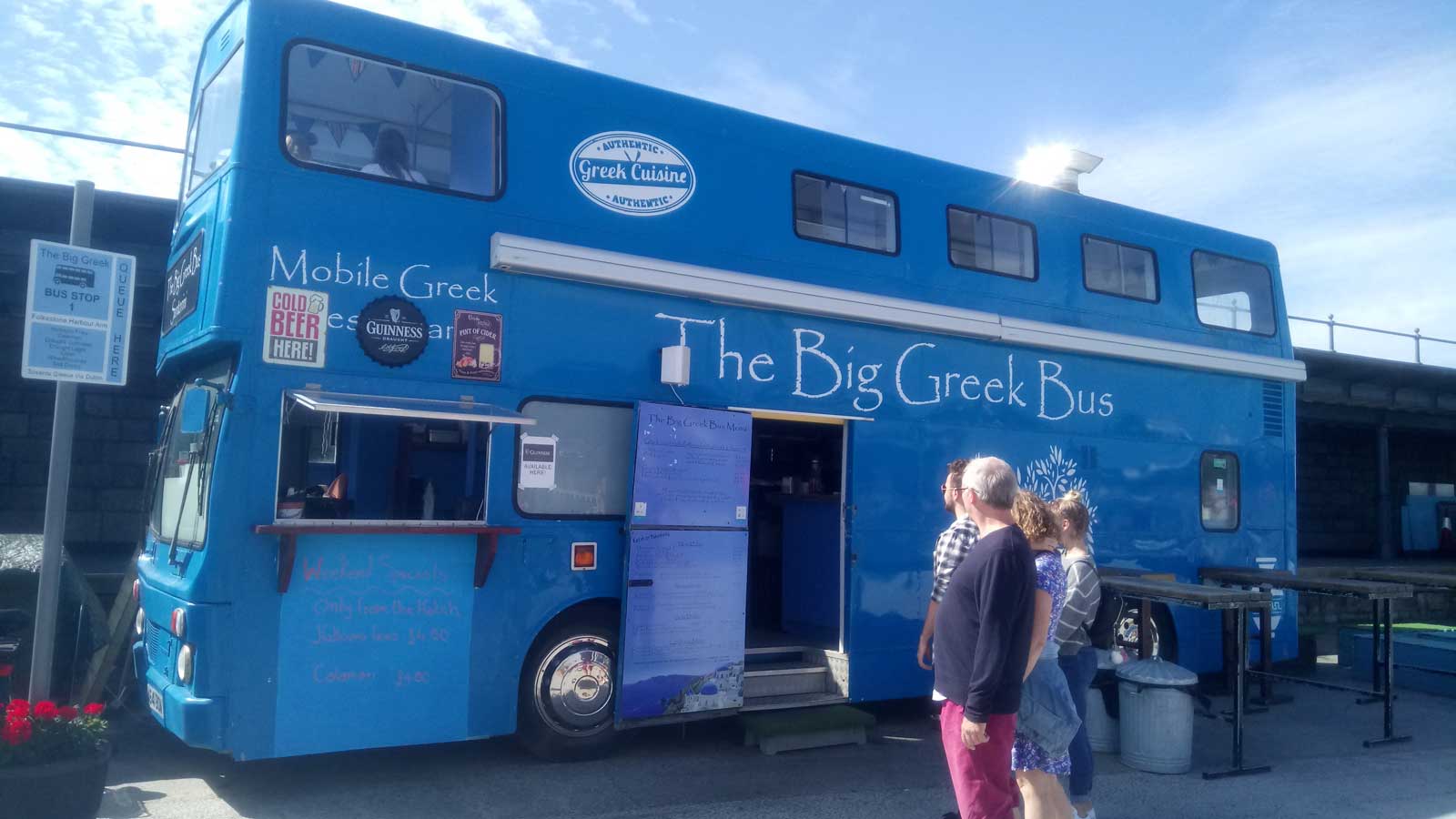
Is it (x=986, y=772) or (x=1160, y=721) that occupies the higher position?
(x=986, y=772)

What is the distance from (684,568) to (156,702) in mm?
3116

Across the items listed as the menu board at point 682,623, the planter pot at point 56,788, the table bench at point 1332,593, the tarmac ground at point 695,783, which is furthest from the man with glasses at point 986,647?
the table bench at point 1332,593

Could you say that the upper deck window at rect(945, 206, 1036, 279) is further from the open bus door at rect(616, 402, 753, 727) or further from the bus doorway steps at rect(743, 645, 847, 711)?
the bus doorway steps at rect(743, 645, 847, 711)

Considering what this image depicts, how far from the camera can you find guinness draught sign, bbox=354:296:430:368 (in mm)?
5883

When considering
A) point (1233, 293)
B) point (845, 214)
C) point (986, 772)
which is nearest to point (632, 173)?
point (845, 214)

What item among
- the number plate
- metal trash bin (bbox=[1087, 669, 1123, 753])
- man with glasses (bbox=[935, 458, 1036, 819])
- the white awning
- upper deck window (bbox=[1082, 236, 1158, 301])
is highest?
upper deck window (bbox=[1082, 236, 1158, 301])

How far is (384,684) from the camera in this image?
19.1ft

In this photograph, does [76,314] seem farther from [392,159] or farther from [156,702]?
[156,702]

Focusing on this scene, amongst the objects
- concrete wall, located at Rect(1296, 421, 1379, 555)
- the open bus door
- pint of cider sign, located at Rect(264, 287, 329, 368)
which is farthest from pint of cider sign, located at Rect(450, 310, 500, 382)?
concrete wall, located at Rect(1296, 421, 1379, 555)

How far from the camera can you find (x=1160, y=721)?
7.16 m

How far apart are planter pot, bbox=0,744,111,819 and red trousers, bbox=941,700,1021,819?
405 cm

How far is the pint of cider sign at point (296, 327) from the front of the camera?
221 inches

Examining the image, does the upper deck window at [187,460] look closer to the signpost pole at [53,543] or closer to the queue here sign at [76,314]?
the queue here sign at [76,314]

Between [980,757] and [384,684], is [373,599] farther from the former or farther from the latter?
[980,757]
